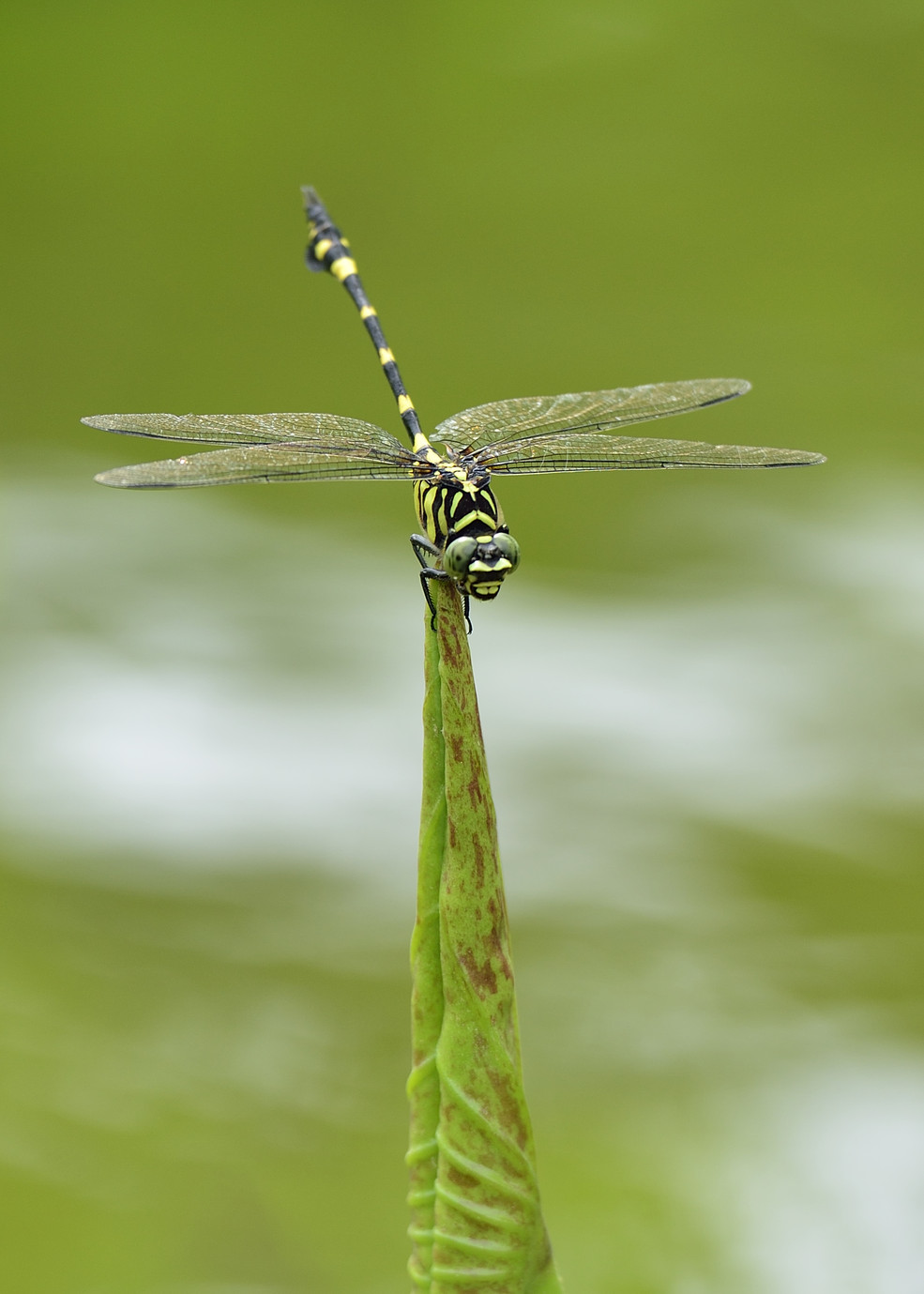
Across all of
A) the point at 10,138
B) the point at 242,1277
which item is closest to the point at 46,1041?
the point at 242,1277

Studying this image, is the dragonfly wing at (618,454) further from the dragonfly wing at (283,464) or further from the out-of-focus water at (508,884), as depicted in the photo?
the out-of-focus water at (508,884)

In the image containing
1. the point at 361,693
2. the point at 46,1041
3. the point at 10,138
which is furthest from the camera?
the point at 10,138

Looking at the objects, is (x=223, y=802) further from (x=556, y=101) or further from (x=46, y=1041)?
(x=556, y=101)

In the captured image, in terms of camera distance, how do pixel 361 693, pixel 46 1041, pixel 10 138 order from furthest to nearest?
pixel 10 138 → pixel 361 693 → pixel 46 1041

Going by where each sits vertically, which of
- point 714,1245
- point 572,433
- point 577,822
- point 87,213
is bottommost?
point 714,1245

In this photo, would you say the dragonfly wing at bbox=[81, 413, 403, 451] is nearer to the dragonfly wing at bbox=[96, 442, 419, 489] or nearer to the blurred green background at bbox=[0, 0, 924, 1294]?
the dragonfly wing at bbox=[96, 442, 419, 489]

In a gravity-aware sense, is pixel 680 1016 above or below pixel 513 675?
below

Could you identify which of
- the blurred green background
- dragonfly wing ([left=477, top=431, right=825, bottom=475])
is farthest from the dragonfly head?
the blurred green background

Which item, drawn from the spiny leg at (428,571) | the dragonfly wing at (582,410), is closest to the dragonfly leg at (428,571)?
the spiny leg at (428,571)
